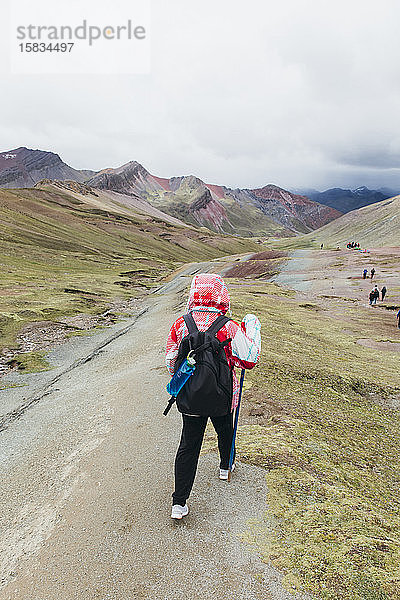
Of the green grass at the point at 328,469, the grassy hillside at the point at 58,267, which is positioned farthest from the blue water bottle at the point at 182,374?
the grassy hillside at the point at 58,267

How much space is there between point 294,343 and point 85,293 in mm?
44454

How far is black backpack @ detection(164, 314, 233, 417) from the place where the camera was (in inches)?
245

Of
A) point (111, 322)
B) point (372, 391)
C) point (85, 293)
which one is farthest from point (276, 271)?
point (372, 391)

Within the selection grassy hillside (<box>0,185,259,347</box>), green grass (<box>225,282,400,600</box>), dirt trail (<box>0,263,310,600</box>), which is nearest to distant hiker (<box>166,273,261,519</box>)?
dirt trail (<box>0,263,310,600</box>)

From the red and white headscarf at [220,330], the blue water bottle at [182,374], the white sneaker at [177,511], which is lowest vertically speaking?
the white sneaker at [177,511]

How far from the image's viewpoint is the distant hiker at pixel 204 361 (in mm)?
6266

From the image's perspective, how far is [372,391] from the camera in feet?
55.0

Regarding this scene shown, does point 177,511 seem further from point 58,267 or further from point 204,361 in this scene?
point 58,267

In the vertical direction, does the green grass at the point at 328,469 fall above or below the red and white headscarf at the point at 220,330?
below

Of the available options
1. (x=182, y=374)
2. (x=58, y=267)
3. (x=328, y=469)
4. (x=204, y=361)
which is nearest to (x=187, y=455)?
(x=182, y=374)

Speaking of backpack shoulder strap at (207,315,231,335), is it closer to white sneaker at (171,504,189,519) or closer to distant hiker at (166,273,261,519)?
distant hiker at (166,273,261,519)

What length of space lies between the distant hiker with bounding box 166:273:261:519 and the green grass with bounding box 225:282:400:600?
68.6 inches

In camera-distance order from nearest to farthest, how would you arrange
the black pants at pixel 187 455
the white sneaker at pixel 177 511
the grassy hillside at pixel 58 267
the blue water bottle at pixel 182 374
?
the blue water bottle at pixel 182 374
the black pants at pixel 187 455
the white sneaker at pixel 177 511
the grassy hillside at pixel 58 267

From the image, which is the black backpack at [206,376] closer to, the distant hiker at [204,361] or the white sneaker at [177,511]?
the distant hiker at [204,361]
